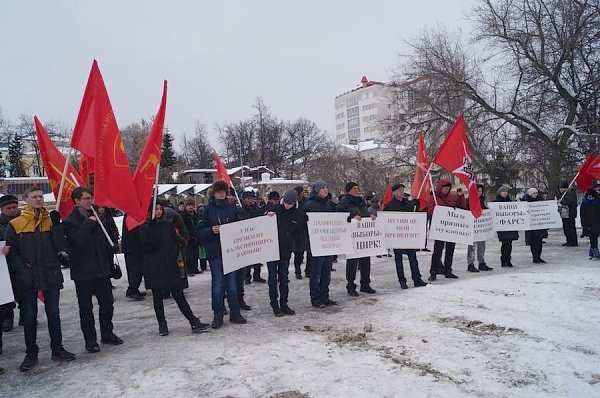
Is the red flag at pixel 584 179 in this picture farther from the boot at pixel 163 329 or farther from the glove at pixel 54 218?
the glove at pixel 54 218

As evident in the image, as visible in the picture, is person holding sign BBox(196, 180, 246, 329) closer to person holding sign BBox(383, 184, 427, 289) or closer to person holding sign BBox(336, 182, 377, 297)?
person holding sign BBox(336, 182, 377, 297)

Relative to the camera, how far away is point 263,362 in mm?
5250

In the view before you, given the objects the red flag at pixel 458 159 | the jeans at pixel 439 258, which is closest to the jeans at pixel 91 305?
the jeans at pixel 439 258

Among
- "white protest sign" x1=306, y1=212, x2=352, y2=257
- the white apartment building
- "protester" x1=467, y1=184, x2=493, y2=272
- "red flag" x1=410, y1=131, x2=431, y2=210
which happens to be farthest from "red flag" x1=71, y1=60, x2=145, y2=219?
the white apartment building

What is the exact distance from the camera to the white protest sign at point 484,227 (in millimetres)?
10789

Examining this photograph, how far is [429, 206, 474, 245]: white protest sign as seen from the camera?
9.99m

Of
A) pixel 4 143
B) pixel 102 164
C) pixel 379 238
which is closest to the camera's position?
pixel 102 164

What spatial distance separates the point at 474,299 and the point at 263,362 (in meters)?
4.06

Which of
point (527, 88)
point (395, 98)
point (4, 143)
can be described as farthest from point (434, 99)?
point (4, 143)

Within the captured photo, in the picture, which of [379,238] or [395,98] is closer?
[379,238]

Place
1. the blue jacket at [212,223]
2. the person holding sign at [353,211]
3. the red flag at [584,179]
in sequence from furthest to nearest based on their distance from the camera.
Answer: the red flag at [584,179], the person holding sign at [353,211], the blue jacket at [212,223]

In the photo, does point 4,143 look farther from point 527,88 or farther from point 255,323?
point 255,323

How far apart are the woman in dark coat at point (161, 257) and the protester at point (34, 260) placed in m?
1.05

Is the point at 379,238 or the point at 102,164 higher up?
the point at 102,164
